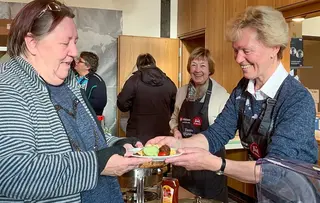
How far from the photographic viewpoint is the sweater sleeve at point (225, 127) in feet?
6.19

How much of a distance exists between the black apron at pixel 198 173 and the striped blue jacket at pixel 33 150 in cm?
162

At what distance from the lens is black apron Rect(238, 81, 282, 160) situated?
1.59 m

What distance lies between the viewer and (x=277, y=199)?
3.09ft

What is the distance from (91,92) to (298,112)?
265 cm

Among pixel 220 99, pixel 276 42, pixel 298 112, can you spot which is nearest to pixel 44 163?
pixel 298 112

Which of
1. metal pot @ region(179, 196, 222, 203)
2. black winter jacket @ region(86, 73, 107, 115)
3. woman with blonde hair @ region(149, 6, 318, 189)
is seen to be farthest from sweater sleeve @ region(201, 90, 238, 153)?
black winter jacket @ region(86, 73, 107, 115)

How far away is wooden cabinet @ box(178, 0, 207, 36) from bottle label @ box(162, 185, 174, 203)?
3669 millimetres

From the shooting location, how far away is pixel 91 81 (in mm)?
3785

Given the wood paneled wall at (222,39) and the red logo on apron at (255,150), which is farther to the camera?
the wood paneled wall at (222,39)

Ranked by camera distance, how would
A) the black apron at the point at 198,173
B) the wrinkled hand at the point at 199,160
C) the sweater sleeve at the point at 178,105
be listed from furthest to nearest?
the sweater sleeve at the point at 178,105
the black apron at the point at 198,173
the wrinkled hand at the point at 199,160

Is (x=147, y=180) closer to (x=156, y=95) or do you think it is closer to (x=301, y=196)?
(x=301, y=196)

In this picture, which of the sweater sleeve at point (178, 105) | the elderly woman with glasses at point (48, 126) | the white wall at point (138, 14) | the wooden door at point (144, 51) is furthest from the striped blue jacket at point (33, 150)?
the white wall at point (138, 14)

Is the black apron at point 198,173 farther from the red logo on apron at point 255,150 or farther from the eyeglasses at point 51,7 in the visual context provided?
the eyeglasses at point 51,7

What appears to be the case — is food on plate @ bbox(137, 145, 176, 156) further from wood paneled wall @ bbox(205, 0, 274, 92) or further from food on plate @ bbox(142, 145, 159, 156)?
wood paneled wall @ bbox(205, 0, 274, 92)
